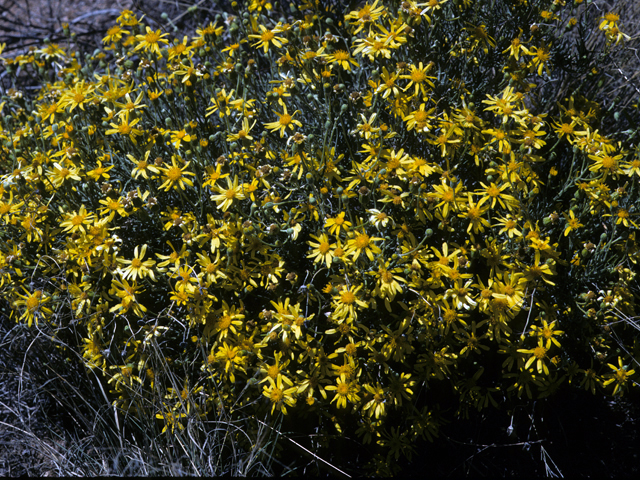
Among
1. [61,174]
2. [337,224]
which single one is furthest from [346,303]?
[61,174]

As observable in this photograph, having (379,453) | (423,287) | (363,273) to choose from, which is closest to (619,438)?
(379,453)

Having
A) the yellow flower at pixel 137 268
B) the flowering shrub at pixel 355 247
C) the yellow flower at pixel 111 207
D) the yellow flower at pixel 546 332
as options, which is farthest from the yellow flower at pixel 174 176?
the yellow flower at pixel 546 332

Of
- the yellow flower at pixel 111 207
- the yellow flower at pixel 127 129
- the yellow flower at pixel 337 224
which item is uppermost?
the yellow flower at pixel 127 129

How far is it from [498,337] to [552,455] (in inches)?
40.7

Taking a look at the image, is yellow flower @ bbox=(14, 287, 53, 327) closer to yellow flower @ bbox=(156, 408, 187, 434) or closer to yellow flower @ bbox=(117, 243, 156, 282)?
yellow flower @ bbox=(117, 243, 156, 282)

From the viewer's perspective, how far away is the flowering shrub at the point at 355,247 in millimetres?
2680

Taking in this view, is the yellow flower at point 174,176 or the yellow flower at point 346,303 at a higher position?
the yellow flower at point 174,176

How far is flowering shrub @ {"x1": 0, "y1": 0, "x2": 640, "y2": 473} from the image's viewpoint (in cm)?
268

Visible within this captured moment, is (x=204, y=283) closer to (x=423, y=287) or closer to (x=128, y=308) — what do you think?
(x=128, y=308)

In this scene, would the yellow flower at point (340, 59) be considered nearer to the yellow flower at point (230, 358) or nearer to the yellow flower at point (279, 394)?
the yellow flower at point (230, 358)

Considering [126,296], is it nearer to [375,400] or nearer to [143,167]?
[143,167]

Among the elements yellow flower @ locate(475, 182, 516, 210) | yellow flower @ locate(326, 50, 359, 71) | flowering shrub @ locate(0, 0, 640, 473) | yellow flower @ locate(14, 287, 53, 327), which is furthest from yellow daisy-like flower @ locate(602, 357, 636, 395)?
yellow flower @ locate(14, 287, 53, 327)

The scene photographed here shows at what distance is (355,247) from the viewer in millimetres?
2611

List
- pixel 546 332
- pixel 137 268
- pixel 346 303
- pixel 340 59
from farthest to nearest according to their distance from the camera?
pixel 340 59
pixel 137 268
pixel 546 332
pixel 346 303
